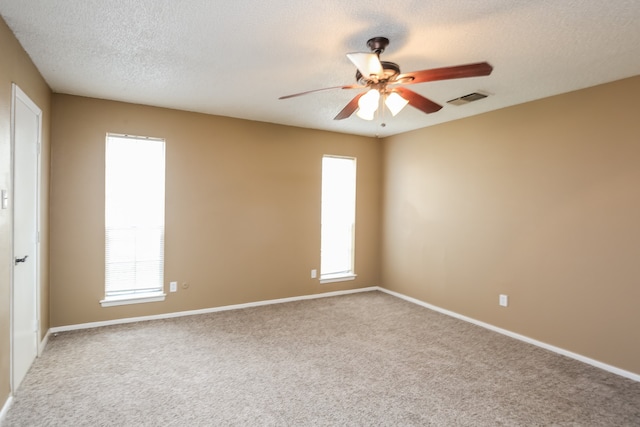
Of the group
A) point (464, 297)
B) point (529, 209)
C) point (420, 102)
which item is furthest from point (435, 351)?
point (420, 102)

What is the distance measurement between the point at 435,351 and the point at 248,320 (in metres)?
2.11

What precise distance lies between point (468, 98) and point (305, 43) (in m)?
2.01

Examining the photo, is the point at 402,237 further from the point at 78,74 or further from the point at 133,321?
the point at 78,74

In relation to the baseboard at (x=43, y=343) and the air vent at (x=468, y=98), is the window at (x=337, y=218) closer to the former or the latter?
the air vent at (x=468, y=98)

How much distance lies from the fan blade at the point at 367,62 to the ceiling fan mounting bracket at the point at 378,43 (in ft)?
1.03

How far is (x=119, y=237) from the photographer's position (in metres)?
4.00

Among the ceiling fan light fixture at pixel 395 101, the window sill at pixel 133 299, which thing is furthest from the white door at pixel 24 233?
the ceiling fan light fixture at pixel 395 101

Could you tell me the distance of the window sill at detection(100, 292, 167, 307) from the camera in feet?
12.9

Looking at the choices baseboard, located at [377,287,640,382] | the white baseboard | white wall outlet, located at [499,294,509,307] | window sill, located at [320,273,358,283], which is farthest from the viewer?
window sill, located at [320,273,358,283]

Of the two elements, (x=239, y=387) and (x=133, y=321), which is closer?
(x=239, y=387)

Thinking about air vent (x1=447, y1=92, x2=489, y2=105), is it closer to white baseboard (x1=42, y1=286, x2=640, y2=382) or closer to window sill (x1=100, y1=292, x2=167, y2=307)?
white baseboard (x1=42, y1=286, x2=640, y2=382)

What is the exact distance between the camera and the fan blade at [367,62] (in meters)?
1.99

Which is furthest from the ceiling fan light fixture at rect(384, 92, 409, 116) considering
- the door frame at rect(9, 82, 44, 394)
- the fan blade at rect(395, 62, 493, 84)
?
the door frame at rect(9, 82, 44, 394)

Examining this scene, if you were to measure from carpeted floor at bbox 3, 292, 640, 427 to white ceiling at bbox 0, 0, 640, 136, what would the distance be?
251 cm
